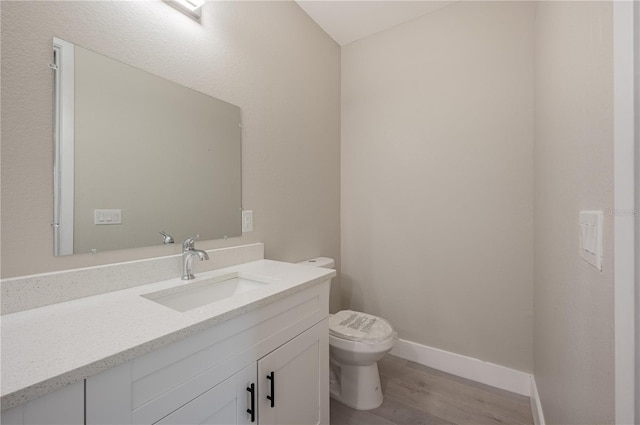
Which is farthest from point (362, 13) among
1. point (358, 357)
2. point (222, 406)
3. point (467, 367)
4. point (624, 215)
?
point (467, 367)

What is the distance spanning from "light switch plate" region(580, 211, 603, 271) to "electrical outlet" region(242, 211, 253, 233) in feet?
4.61

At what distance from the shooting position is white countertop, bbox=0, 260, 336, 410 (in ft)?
1.65

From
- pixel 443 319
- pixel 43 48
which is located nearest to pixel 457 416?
pixel 443 319

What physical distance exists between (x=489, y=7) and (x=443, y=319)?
2.17m

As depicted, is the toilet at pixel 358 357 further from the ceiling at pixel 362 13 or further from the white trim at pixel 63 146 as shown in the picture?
the ceiling at pixel 362 13

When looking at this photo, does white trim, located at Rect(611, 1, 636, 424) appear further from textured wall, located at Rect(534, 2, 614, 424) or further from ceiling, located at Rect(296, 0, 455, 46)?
ceiling, located at Rect(296, 0, 455, 46)

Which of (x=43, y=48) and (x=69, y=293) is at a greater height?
(x=43, y=48)

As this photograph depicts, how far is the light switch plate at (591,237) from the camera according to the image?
60 cm

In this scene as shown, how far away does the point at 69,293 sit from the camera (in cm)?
89

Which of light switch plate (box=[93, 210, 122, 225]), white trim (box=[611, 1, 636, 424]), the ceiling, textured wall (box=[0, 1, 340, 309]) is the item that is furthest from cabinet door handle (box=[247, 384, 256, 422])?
the ceiling

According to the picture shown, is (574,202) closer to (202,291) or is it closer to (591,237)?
(591,237)

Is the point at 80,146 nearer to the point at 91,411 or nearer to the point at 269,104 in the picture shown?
the point at 91,411

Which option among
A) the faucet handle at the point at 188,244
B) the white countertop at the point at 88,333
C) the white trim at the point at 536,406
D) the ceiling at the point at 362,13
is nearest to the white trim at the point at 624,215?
the white countertop at the point at 88,333

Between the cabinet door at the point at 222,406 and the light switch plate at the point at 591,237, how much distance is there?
1.01m
